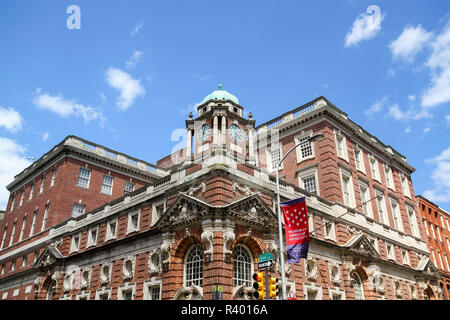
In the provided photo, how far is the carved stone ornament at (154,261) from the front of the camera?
2681 centimetres

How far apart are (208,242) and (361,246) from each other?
1782 cm

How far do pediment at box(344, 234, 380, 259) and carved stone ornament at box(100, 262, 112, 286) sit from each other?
66.9 feet

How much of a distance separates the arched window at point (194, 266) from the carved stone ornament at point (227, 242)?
235cm

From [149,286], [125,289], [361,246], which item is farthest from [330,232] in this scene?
[125,289]

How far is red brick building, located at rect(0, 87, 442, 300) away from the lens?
24.9 metres

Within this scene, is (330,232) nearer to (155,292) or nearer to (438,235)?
(155,292)

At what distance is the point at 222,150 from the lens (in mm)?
26438

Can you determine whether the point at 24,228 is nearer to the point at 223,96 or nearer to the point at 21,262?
the point at 21,262

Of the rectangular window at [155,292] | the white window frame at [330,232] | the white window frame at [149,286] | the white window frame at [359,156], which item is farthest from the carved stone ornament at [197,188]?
the white window frame at [359,156]

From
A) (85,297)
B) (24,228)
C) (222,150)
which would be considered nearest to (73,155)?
(24,228)

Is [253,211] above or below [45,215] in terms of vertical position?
below

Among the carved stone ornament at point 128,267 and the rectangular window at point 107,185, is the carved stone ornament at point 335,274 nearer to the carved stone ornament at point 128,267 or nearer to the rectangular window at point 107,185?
the carved stone ornament at point 128,267

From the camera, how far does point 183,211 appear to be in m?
25.7
